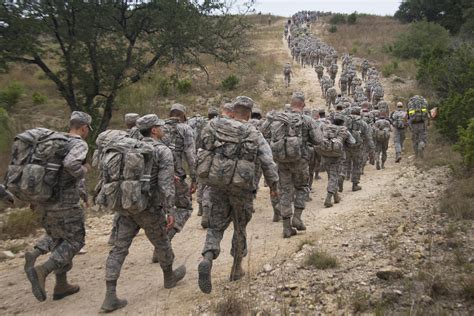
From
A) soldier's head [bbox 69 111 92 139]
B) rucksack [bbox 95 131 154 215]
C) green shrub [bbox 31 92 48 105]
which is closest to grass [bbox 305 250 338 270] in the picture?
rucksack [bbox 95 131 154 215]

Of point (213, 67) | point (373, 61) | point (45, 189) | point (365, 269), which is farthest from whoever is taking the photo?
point (373, 61)

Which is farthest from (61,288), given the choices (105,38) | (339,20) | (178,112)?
(339,20)

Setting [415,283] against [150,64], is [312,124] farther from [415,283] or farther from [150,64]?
[150,64]

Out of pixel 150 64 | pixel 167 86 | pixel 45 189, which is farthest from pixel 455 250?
pixel 167 86

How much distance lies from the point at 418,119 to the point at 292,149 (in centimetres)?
697

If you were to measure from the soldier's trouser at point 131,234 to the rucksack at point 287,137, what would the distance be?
2225 mm

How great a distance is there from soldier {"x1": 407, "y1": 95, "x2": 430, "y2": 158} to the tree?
22.4ft

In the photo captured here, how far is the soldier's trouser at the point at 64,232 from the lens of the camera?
4484 millimetres

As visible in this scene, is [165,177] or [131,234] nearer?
[165,177]

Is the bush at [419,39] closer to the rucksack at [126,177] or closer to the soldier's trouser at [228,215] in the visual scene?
the soldier's trouser at [228,215]

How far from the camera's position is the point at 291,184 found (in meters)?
6.38

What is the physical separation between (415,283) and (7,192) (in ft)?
14.5

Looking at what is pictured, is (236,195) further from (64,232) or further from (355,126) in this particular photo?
(355,126)

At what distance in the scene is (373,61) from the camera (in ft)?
104
